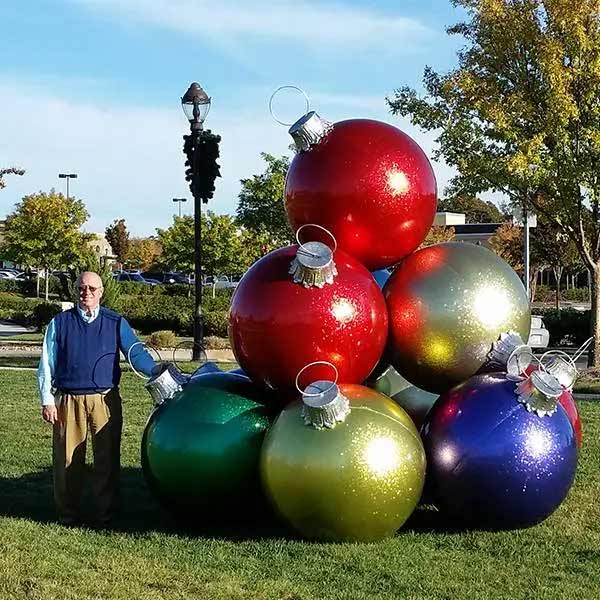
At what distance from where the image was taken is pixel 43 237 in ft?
157

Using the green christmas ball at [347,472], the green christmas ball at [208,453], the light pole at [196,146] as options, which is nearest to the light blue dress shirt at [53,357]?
the green christmas ball at [208,453]

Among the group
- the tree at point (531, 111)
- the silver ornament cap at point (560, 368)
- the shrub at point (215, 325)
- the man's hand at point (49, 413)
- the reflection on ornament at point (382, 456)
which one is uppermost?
the tree at point (531, 111)

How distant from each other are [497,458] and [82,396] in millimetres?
2931

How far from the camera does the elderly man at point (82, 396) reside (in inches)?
279

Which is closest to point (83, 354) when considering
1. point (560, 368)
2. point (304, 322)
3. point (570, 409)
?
point (304, 322)

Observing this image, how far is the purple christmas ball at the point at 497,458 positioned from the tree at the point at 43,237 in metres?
41.7

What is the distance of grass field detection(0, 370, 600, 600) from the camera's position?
554cm

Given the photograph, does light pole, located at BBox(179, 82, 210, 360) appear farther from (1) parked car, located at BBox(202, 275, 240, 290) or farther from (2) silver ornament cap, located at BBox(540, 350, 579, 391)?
(1) parked car, located at BBox(202, 275, 240, 290)

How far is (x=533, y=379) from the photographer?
6613 millimetres

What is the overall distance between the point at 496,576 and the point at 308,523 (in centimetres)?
122

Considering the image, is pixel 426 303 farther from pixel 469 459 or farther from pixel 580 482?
pixel 580 482

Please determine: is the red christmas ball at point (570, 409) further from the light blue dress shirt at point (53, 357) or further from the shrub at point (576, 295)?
the shrub at point (576, 295)

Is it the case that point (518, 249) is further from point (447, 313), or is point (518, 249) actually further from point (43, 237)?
point (447, 313)

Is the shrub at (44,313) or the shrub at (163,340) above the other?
the shrub at (44,313)
